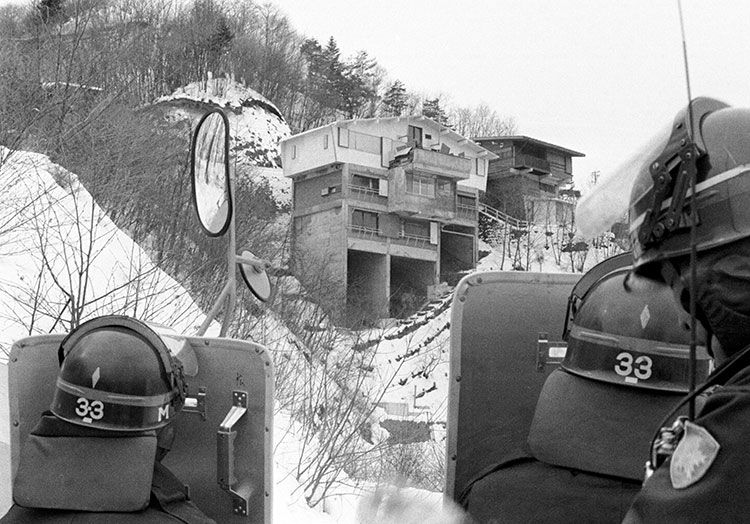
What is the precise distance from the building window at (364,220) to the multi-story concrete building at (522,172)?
990cm

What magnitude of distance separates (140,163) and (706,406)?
53.1ft

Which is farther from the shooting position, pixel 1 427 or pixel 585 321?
pixel 1 427

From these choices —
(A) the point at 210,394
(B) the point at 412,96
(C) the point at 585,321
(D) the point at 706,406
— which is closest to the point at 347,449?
(A) the point at 210,394

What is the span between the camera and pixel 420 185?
4106cm

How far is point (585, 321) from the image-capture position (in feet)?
9.22

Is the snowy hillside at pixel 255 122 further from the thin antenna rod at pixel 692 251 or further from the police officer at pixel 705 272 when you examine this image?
the thin antenna rod at pixel 692 251

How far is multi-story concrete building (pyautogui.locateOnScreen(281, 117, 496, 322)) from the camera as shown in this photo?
129 ft

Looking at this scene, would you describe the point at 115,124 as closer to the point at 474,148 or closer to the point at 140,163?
the point at 140,163

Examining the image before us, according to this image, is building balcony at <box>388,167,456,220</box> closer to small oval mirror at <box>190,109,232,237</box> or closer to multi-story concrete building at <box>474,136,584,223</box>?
multi-story concrete building at <box>474,136,584,223</box>

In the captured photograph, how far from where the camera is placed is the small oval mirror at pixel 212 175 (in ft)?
11.8

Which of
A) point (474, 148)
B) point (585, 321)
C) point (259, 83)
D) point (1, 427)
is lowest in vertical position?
point (1, 427)

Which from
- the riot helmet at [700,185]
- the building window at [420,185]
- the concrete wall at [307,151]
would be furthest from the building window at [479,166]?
the riot helmet at [700,185]

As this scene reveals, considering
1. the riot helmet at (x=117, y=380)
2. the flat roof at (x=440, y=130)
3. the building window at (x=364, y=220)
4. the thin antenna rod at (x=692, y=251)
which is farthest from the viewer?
the flat roof at (x=440, y=130)

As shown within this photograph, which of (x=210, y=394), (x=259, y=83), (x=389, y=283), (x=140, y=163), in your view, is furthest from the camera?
(x=259, y=83)
